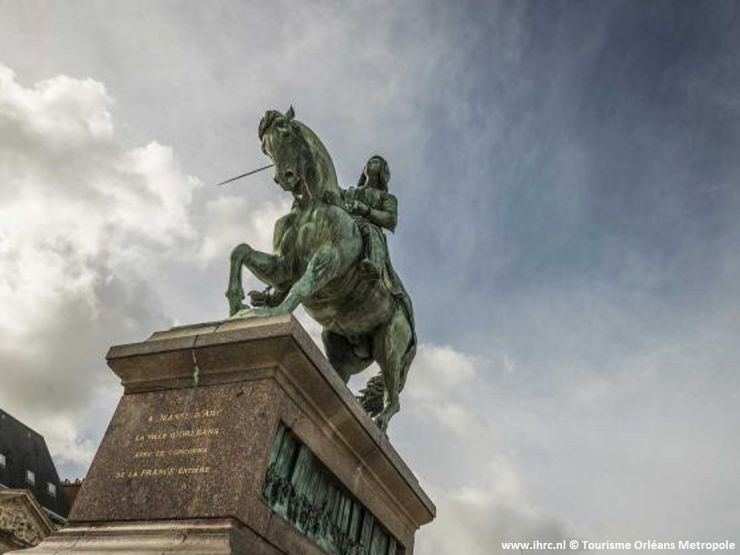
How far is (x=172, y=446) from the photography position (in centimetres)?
479

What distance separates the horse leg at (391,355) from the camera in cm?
798

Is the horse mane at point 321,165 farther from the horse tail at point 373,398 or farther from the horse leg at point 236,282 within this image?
the horse tail at point 373,398

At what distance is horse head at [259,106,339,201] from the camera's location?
6.77 metres

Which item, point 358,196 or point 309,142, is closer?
point 309,142

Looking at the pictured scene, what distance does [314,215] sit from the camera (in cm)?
700

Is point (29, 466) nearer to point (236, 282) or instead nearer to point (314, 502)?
point (236, 282)

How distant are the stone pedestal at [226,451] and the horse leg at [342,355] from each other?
7.85ft

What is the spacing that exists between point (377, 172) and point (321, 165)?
2.47m

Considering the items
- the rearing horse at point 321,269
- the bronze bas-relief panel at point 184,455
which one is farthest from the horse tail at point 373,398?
the bronze bas-relief panel at point 184,455

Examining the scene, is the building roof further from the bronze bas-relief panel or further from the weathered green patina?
the bronze bas-relief panel

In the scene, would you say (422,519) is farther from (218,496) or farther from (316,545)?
(218,496)

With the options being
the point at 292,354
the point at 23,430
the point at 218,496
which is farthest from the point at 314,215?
the point at 23,430

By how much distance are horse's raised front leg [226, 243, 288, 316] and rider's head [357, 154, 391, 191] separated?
284 centimetres

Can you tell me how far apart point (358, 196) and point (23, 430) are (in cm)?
3911
